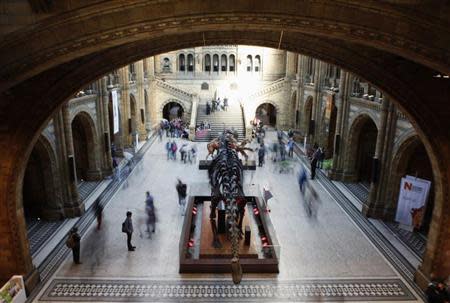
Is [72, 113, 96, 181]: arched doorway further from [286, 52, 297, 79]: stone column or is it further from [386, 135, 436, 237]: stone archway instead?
[286, 52, 297, 79]: stone column

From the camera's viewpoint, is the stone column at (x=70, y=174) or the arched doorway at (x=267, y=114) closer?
the stone column at (x=70, y=174)

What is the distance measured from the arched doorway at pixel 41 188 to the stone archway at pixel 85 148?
3.81 meters

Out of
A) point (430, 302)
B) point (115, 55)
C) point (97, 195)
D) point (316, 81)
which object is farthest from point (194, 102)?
point (430, 302)

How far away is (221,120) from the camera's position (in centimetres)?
2900

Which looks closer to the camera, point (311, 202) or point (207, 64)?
point (311, 202)

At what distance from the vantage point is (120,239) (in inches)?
438

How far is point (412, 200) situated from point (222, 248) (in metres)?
6.28

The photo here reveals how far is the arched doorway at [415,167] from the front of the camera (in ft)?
39.3

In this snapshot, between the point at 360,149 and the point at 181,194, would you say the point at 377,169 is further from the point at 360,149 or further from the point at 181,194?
the point at 181,194

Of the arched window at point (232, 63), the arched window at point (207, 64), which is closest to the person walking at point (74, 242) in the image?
the arched window at point (207, 64)

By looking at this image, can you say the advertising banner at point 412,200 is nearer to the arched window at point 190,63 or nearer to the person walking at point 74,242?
the person walking at point 74,242

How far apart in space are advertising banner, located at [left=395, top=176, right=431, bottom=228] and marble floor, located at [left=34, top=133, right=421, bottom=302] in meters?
1.52

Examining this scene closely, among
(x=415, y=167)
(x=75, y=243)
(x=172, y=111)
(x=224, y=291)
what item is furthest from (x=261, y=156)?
(x=172, y=111)

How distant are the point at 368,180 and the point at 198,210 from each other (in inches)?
333
